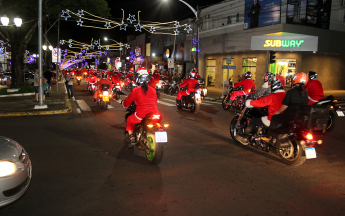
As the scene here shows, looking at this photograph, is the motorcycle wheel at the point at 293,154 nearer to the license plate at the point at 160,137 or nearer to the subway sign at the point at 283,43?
the license plate at the point at 160,137

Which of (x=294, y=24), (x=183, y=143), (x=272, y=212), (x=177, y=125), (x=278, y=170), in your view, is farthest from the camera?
(x=294, y=24)

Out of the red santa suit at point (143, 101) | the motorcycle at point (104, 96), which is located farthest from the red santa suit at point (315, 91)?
the motorcycle at point (104, 96)

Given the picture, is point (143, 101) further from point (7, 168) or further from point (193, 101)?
point (193, 101)

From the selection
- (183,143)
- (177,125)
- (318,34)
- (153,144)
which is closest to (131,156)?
(153,144)

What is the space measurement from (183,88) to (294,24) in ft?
45.1

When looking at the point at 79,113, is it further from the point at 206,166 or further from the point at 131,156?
the point at 206,166

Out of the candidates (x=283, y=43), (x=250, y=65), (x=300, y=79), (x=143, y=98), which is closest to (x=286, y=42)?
(x=283, y=43)

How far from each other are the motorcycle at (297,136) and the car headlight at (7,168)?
458cm

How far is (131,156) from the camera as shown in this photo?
627cm

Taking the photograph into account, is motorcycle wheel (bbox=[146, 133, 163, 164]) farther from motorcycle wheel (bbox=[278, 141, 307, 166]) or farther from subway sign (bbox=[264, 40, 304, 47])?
subway sign (bbox=[264, 40, 304, 47])

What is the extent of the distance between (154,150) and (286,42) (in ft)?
69.6

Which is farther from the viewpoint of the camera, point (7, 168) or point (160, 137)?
point (160, 137)

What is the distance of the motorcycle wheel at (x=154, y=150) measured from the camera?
5.48m

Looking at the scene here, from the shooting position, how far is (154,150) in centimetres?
548
